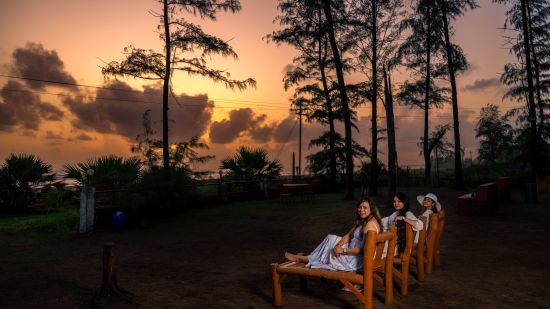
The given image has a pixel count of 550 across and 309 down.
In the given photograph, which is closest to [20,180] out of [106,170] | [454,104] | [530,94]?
[106,170]

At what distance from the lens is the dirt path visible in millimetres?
5918

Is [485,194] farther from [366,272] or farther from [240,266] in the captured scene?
[366,272]

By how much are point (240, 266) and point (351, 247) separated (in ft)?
10.9

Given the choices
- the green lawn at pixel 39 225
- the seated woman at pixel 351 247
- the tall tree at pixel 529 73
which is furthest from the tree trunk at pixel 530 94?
the green lawn at pixel 39 225

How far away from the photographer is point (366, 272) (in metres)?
5.04

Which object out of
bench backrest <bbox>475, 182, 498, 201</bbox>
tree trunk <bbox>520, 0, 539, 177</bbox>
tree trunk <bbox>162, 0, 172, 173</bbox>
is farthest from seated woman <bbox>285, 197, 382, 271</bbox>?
tree trunk <bbox>520, 0, 539, 177</bbox>

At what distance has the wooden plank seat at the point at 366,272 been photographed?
5004 mm

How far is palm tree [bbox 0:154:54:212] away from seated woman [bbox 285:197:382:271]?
1746cm

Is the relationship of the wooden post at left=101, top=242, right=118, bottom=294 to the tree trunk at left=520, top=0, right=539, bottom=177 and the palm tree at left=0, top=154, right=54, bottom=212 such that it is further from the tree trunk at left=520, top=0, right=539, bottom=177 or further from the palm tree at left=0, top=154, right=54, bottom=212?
the tree trunk at left=520, top=0, right=539, bottom=177

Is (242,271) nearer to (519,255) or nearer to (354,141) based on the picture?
(519,255)

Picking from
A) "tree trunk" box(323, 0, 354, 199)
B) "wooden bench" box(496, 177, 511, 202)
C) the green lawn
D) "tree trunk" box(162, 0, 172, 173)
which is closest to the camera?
the green lawn

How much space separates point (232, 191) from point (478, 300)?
16.6 m

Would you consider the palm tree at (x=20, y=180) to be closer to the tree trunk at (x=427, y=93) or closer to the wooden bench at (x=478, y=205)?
the wooden bench at (x=478, y=205)

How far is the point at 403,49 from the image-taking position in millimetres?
27953
